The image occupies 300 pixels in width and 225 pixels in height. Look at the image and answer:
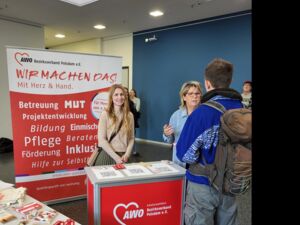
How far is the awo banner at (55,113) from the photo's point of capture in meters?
2.55

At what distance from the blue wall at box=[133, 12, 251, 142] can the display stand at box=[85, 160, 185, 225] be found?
359cm

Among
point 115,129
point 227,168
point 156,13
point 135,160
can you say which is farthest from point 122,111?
point 156,13

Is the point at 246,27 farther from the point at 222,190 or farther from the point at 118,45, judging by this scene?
the point at 222,190

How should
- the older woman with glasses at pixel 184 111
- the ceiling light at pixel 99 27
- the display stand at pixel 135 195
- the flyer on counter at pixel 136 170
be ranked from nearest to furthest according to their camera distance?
the display stand at pixel 135 195, the flyer on counter at pixel 136 170, the older woman with glasses at pixel 184 111, the ceiling light at pixel 99 27

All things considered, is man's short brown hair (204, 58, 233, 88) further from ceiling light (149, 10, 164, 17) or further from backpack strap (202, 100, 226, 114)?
ceiling light (149, 10, 164, 17)

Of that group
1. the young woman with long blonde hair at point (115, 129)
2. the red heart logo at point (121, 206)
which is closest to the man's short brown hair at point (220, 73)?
the red heart logo at point (121, 206)

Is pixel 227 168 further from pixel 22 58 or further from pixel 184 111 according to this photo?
pixel 22 58


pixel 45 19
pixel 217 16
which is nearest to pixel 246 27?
pixel 217 16

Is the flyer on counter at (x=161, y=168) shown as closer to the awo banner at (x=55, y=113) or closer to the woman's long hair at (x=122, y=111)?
the woman's long hair at (x=122, y=111)

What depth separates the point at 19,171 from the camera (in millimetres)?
2607

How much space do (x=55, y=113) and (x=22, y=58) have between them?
0.64m

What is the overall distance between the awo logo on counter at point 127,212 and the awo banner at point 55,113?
4.97 ft

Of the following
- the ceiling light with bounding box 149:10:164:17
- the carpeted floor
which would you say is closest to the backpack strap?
the carpeted floor
